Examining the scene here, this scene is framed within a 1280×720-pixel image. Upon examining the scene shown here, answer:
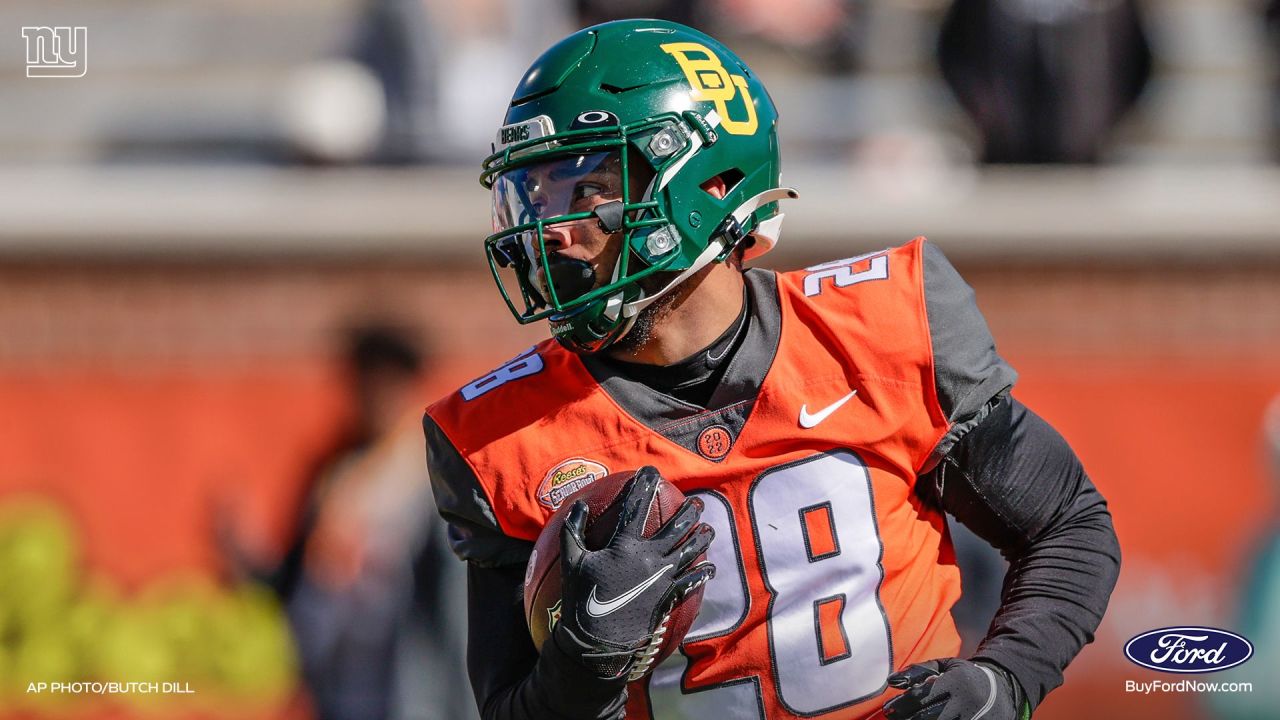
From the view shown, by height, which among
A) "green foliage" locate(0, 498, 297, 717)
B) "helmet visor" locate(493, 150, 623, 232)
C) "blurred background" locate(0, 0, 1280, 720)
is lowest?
"green foliage" locate(0, 498, 297, 717)

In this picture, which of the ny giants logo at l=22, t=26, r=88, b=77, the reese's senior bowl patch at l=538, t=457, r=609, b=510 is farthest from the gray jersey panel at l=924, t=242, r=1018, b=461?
the ny giants logo at l=22, t=26, r=88, b=77

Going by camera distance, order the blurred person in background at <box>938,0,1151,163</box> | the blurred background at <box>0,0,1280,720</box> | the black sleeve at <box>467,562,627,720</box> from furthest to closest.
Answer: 1. the blurred person in background at <box>938,0,1151,163</box>
2. the blurred background at <box>0,0,1280,720</box>
3. the black sleeve at <box>467,562,627,720</box>

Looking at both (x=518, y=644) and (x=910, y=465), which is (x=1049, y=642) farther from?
(x=518, y=644)

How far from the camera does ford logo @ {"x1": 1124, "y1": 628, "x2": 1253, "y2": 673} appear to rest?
3.19m

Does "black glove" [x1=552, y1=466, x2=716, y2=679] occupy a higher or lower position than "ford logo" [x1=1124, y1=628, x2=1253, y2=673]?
higher

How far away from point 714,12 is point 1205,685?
313cm

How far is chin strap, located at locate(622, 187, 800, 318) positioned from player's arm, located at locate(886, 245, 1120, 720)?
269mm

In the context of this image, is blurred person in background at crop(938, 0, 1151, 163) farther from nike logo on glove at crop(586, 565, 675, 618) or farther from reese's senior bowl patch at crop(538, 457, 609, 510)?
A: nike logo on glove at crop(586, 565, 675, 618)

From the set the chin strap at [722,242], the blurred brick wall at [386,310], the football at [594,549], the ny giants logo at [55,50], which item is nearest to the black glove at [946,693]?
the football at [594,549]

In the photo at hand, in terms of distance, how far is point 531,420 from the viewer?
255 centimetres

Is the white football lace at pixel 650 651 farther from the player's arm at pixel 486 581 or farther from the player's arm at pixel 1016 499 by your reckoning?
the player's arm at pixel 1016 499

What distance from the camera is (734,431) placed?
99.2 inches

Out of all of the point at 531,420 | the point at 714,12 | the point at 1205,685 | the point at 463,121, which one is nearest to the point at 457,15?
the point at 463,121

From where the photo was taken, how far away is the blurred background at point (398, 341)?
228 inches
